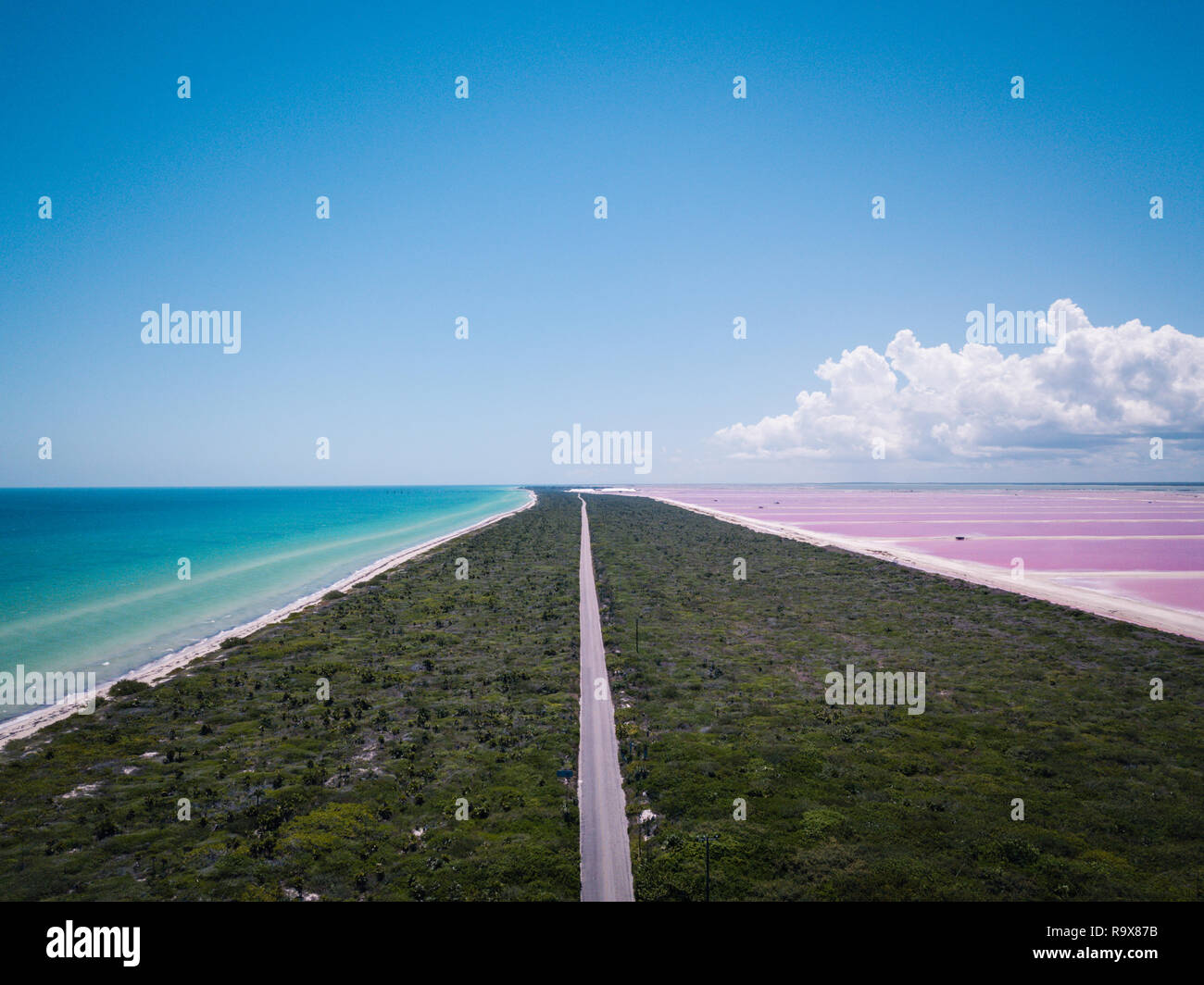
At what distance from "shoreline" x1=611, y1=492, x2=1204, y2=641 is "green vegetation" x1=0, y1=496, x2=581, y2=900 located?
33.2 m

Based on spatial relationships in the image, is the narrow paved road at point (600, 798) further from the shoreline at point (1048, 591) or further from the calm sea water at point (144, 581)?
the shoreline at point (1048, 591)

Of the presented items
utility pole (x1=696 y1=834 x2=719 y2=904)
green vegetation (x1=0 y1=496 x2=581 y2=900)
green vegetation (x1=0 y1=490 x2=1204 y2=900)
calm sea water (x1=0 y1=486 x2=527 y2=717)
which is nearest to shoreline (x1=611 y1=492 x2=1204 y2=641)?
green vegetation (x1=0 y1=490 x2=1204 y2=900)

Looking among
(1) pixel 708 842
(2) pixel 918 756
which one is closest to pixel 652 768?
(1) pixel 708 842

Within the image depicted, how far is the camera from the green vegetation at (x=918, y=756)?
40.4 ft

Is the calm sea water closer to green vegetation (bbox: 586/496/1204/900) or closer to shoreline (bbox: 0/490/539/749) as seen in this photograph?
shoreline (bbox: 0/490/539/749)

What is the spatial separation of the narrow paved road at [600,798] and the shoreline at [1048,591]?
3144cm

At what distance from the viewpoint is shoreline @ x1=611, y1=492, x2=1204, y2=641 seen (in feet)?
105

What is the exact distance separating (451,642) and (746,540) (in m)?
51.9

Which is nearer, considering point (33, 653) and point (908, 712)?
point (908, 712)

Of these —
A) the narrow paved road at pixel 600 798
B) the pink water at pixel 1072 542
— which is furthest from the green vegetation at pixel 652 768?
the pink water at pixel 1072 542

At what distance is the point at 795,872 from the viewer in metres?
12.5

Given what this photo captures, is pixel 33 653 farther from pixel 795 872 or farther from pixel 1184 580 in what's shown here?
pixel 1184 580

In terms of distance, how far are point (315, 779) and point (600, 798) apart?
872cm
